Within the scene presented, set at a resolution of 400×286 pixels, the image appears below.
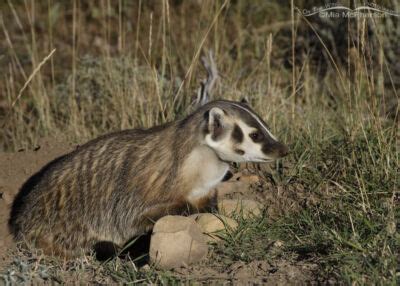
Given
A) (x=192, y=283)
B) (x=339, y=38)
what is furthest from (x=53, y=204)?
(x=339, y=38)

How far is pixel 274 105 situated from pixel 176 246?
246 cm

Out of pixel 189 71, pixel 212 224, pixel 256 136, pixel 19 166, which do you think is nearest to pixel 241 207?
pixel 212 224

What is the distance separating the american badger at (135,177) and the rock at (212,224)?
226mm

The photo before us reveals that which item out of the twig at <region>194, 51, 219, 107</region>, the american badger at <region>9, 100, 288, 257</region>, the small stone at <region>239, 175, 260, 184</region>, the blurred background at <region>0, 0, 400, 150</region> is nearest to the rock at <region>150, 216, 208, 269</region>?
the american badger at <region>9, 100, 288, 257</region>

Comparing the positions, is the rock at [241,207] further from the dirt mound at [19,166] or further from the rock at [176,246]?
the dirt mound at [19,166]

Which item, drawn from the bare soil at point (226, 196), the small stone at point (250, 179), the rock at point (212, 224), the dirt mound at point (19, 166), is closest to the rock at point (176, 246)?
the bare soil at point (226, 196)

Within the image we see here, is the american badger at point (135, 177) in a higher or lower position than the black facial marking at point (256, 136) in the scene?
lower

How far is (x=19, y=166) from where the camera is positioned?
5.68 metres

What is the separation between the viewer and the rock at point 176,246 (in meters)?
3.92

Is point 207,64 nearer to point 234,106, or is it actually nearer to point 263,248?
point 234,106

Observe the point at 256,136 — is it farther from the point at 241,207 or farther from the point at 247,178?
the point at 247,178

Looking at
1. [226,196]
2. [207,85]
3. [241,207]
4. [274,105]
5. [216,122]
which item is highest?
[216,122]

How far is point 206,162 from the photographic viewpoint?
446 centimetres

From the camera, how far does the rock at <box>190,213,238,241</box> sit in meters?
4.21
